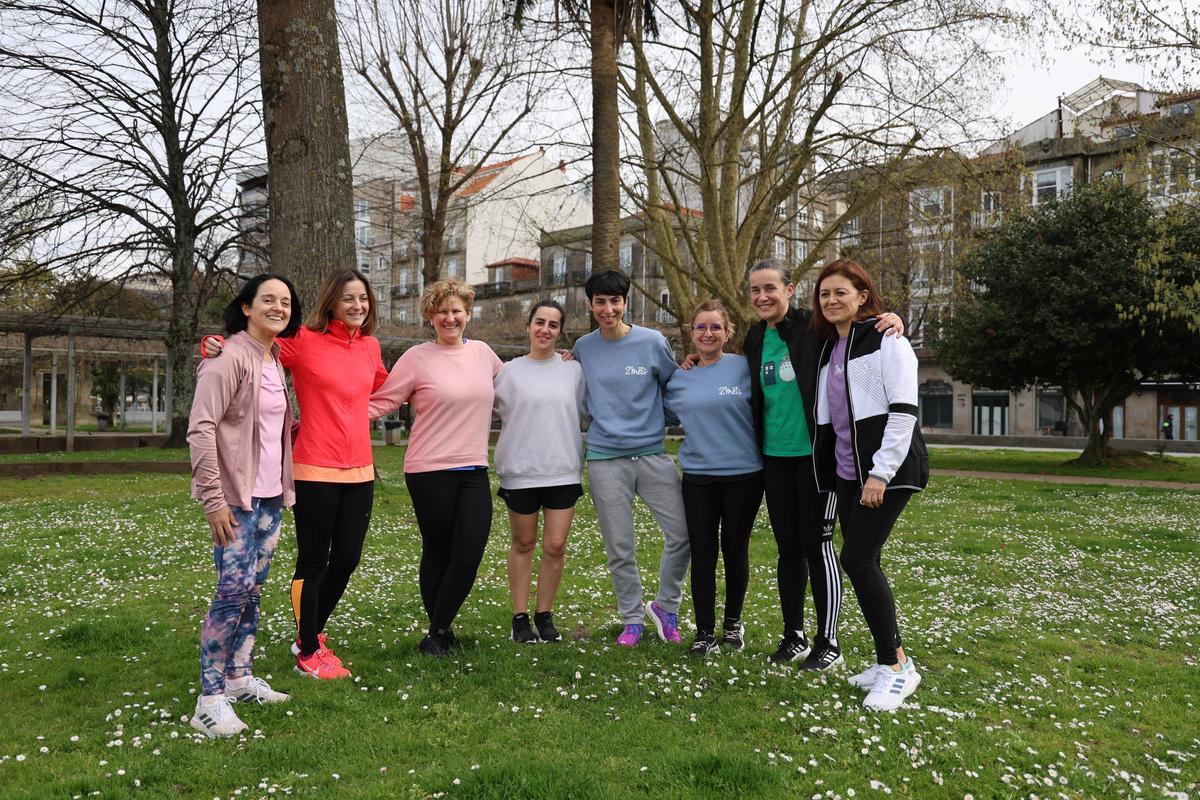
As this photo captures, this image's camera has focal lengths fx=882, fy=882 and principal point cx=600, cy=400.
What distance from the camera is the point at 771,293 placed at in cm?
531

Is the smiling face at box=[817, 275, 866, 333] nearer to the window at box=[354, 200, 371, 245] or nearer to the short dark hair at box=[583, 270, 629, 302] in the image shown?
the short dark hair at box=[583, 270, 629, 302]

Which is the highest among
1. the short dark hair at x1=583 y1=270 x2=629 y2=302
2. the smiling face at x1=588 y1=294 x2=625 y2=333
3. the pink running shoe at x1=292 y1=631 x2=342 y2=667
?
the short dark hair at x1=583 y1=270 x2=629 y2=302

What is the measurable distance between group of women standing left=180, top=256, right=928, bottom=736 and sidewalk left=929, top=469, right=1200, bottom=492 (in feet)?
50.4

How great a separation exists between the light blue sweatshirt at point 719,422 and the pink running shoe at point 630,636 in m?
1.14

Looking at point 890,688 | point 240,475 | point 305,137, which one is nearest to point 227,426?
point 240,475

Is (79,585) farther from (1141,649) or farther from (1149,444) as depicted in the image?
(1149,444)

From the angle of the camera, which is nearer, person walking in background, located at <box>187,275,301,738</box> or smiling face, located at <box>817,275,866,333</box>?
person walking in background, located at <box>187,275,301,738</box>

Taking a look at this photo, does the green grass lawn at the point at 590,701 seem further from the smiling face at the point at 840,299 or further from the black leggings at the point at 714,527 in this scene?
the smiling face at the point at 840,299

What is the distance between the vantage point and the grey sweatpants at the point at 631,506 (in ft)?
18.6

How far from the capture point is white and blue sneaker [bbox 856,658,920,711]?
14.9 feet

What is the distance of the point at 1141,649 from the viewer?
240 inches

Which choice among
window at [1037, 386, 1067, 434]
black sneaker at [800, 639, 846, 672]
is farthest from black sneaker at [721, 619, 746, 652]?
window at [1037, 386, 1067, 434]

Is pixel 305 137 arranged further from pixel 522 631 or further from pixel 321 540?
pixel 522 631

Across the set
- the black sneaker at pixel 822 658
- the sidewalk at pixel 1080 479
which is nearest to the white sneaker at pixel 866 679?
the black sneaker at pixel 822 658
